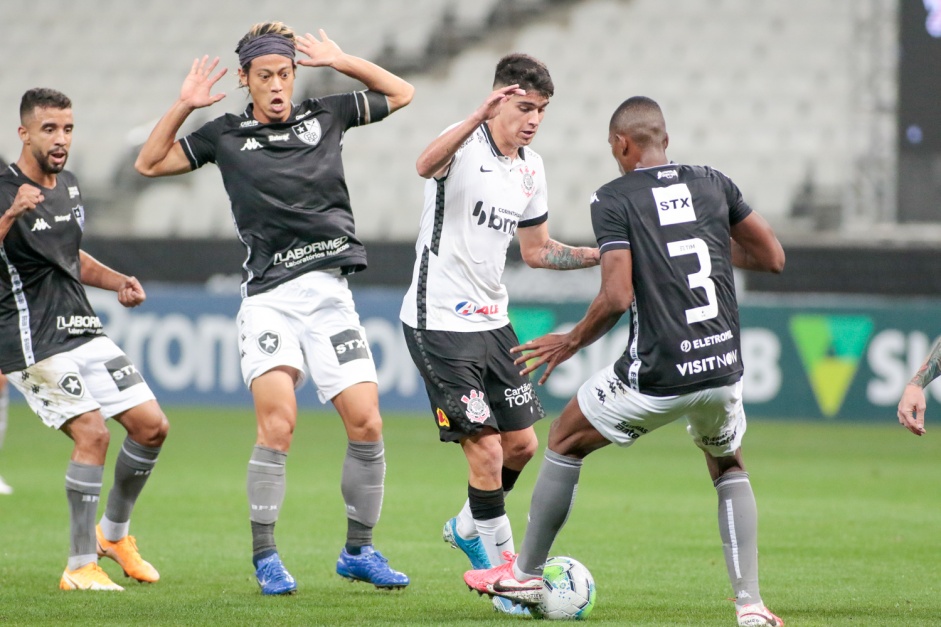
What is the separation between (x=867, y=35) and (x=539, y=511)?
15.2 metres

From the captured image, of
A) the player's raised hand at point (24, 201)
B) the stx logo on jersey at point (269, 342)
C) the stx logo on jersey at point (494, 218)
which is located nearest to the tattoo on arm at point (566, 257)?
the stx logo on jersey at point (494, 218)

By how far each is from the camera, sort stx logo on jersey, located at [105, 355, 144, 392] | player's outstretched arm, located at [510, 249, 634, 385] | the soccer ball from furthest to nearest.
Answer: stx logo on jersey, located at [105, 355, 144, 392] → the soccer ball → player's outstretched arm, located at [510, 249, 634, 385]

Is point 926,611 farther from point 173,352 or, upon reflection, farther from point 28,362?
point 173,352

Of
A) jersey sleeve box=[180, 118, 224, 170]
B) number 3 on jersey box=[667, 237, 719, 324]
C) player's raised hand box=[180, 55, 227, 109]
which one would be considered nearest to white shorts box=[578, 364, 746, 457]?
number 3 on jersey box=[667, 237, 719, 324]

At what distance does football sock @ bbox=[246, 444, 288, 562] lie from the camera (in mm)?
6121

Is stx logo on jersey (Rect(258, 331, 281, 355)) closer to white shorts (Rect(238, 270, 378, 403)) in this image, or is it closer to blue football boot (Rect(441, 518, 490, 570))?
white shorts (Rect(238, 270, 378, 403))

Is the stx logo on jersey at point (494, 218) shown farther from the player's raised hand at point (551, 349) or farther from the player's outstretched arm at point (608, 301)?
the player's outstretched arm at point (608, 301)

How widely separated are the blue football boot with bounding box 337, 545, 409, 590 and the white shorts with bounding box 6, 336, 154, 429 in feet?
4.49

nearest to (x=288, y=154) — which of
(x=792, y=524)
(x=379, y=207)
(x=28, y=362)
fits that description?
(x=28, y=362)

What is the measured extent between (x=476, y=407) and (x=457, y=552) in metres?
1.92

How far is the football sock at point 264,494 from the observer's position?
612cm

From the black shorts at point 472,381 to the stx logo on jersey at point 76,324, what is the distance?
167cm

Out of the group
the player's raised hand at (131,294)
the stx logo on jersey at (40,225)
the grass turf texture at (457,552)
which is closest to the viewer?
the grass turf texture at (457,552)

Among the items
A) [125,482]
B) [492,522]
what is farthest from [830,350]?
[125,482]
